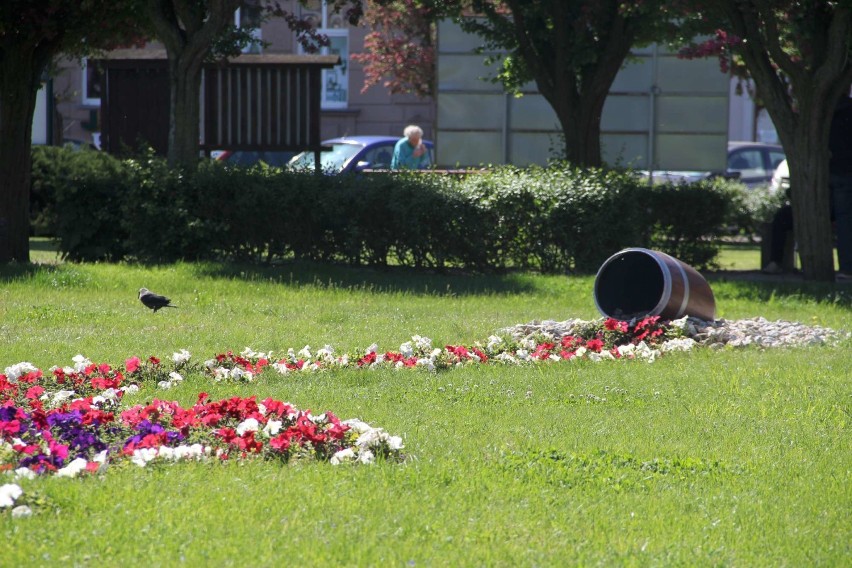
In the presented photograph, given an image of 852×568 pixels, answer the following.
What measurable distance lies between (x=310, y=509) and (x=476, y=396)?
2.49 m

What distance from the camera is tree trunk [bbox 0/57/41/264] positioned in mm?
13562

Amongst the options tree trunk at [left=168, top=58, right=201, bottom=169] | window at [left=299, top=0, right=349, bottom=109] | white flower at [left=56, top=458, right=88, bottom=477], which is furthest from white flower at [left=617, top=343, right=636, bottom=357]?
window at [left=299, top=0, right=349, bottom=109]

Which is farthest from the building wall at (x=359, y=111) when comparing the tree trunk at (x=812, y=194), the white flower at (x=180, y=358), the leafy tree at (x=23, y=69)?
the white flower at (x=180, y=358)

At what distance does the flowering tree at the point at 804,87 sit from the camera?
42.8 ft

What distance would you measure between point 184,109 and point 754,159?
54.4 ft

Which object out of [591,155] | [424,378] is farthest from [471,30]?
[424,378]

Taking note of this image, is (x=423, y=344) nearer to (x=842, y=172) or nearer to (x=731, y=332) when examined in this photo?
(x=731, y=332)

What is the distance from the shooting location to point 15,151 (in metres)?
13.8

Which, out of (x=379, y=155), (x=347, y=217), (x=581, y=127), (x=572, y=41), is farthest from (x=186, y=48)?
(x=379, y=155)

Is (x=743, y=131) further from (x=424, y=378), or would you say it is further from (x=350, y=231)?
(x=424, y=378)

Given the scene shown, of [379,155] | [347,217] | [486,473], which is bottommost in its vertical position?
[486,473]

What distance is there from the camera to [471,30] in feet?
53.8

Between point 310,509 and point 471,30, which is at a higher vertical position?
point 471,30

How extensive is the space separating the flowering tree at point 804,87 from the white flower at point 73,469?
32.5ft
